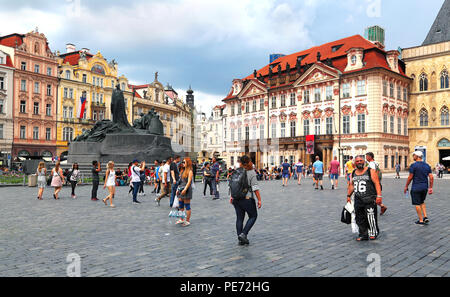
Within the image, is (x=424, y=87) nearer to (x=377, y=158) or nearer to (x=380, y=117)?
(x=380, y=117)

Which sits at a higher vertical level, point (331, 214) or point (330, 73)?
point (330, 73)

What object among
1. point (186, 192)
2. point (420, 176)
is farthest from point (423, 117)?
point (186, 192)

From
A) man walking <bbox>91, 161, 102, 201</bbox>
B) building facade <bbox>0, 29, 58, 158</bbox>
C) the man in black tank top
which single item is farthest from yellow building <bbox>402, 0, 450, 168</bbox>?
building facade <bbox>0, 29, 58, 158</bbox>

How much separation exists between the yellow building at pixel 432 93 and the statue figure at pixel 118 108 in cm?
3676

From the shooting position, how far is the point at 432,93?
44.8 metres

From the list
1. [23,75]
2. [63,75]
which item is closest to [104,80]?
[63,75]

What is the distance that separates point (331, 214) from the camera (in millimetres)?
9969

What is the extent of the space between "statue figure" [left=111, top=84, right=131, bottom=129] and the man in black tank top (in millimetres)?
19066

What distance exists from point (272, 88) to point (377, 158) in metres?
18.0

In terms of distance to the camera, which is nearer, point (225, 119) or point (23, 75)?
point (23, 75)

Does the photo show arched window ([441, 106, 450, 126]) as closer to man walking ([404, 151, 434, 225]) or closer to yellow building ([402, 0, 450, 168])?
yellow building ([402, 0, 450, 168])

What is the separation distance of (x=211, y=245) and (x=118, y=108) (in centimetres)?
1876

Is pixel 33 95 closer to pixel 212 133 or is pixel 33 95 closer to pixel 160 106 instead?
pixel 160 106

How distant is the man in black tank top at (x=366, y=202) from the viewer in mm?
6645
